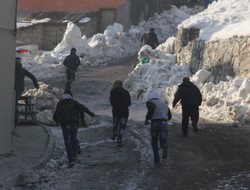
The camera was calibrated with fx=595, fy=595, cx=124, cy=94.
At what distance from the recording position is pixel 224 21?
79.4 feet

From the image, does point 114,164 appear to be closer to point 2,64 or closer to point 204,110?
point 2,64

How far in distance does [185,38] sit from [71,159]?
46.5ft

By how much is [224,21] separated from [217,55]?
2962 millimetres

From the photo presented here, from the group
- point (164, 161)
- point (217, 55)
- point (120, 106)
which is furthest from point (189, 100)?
Answer: point (217, 55)

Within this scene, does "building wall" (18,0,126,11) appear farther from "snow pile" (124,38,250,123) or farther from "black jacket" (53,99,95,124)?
"black jacket" (53,99,95,124)

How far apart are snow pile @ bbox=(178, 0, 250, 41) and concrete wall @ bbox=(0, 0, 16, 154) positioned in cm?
1124

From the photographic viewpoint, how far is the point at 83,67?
97.9 ft

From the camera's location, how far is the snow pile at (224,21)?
22.2 meters

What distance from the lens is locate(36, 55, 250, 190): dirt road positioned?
401 inches

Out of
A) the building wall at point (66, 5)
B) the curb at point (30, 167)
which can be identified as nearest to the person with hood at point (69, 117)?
the curb at point (30, 167)

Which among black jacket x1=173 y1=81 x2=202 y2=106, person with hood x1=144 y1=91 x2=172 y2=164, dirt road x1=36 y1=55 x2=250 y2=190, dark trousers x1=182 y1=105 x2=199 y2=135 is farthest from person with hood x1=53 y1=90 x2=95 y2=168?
black jacket x1=173 y1=81 x2=202 y2=106

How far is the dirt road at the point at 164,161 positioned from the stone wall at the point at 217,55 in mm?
3881

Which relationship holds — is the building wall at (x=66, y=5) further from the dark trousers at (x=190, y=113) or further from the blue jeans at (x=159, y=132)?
the blue jeans at (x=159, y=132)

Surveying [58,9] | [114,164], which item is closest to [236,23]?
[114,164]
